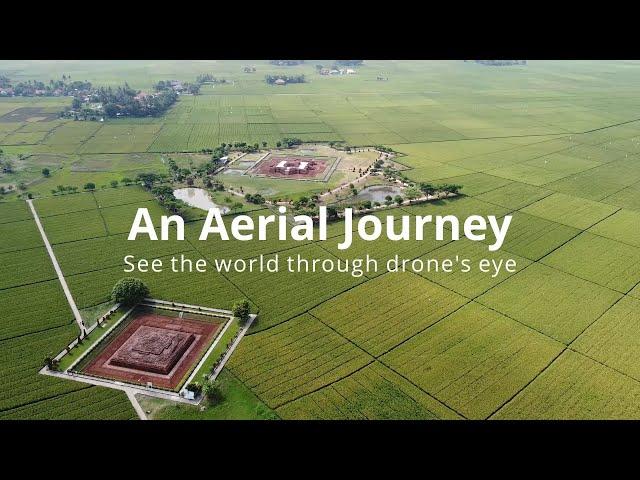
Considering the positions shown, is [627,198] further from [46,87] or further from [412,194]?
[46,87]

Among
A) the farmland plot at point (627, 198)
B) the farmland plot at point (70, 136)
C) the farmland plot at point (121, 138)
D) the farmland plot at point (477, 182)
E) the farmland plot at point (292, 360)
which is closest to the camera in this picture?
the farmland plot at point (292, 360)

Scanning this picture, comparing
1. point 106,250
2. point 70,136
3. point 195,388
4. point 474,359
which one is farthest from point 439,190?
point 70,136

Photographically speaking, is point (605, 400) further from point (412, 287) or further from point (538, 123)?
point (538, 123)

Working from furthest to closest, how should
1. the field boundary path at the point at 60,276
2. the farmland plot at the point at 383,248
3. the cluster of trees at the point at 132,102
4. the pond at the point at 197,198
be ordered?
the cluster of trees at the point at 132,102
the pond at the point at 197,198
the farmland plot at the point at 383,248
the field boundary path at the point at 60,276

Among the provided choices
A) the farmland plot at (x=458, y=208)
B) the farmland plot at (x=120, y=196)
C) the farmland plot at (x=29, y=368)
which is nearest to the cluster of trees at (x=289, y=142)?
the farmland plot at (x=120, y=196)

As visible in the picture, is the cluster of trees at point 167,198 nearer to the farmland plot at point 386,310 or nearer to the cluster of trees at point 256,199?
the cluster of trees at point 256,199

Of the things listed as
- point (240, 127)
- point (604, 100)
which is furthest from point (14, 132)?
point (604, 100)

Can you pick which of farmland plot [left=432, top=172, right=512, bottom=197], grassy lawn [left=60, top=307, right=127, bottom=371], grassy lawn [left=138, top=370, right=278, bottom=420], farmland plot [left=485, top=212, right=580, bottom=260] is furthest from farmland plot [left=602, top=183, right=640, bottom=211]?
grassy lawn [left=60, top=307, right=127, bottom=371]
